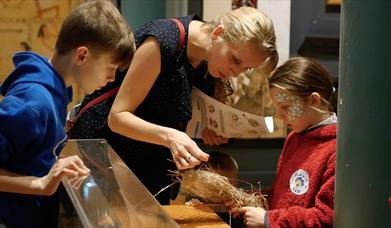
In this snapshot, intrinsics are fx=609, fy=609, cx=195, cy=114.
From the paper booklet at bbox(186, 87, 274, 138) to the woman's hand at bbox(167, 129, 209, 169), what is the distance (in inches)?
12.8

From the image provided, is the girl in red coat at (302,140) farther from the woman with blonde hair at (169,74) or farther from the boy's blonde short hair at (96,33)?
the boy's blonde short hair at (96,33)

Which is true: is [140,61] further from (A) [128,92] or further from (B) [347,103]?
(B) [347,103]

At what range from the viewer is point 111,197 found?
54.9 inches

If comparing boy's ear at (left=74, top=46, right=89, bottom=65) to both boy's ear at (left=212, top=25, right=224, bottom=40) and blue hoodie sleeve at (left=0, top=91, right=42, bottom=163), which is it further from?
boy's ear at (left=212, top=25, right=224, bottom=40)

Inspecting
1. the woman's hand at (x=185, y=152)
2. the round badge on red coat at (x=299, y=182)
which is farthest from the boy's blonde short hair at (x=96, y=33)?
the round badge on red coat at (x=299, y=182)

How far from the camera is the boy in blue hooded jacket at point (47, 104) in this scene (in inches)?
55.2

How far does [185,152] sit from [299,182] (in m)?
0.41

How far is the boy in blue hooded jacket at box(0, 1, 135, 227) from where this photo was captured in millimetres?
1401

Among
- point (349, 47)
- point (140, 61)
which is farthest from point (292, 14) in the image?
point (349, 47)

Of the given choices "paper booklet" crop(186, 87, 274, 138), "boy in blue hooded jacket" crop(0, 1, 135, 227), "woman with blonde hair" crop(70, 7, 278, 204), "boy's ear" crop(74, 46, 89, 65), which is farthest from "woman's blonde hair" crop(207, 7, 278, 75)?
"boy's ear" crop(74, 46, 89, 65)

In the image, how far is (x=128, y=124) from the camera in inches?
71.1

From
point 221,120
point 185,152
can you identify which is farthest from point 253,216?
point 221,120

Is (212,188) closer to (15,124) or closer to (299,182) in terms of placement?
(299,182)

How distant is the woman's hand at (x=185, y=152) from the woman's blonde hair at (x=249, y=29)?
367 mm
